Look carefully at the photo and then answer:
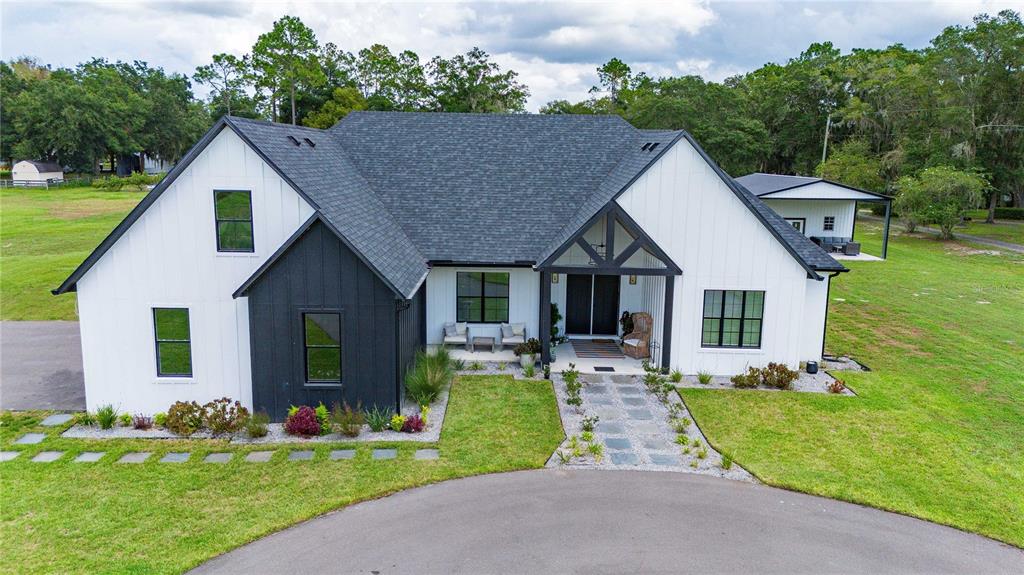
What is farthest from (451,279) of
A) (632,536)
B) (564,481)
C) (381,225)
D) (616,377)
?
(632,536)

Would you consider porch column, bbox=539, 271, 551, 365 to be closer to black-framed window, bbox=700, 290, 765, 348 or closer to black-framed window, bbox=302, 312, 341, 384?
black-framed window, bbox=700, 290, 765, 348

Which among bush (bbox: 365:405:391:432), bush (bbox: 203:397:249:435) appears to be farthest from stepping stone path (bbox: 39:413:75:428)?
bush (bbox: 365:405:391:432)

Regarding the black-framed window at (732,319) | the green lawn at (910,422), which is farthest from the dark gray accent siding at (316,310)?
the black-framed window at (732,319)

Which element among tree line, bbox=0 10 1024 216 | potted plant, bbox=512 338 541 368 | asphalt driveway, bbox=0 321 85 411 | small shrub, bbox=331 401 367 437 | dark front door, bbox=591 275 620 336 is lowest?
asphalt driveway, bbox=0 321 85 411

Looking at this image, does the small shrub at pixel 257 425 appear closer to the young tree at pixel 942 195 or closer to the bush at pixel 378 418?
the bush at pixel 378 418

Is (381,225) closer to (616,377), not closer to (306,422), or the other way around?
(306,422)

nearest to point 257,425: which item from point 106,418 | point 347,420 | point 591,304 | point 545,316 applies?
point 347,420
